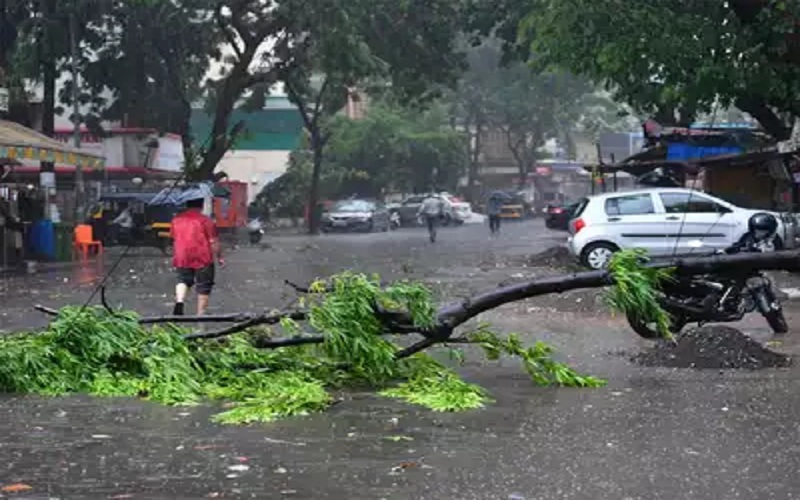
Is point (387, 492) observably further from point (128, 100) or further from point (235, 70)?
point (128, 100)

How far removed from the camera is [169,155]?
143 ft

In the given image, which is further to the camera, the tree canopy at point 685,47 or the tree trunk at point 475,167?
the tree trunk at point 475,167

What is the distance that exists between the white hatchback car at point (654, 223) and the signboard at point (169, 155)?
2404 cm

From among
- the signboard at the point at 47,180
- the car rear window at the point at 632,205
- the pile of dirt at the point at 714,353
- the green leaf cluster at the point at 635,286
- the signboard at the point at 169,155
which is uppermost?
the signboard at the point at 169,155

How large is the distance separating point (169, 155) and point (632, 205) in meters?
25.9

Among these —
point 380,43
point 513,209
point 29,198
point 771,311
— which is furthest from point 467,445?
point 513,209

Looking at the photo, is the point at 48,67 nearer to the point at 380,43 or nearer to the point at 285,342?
the point at 380,43

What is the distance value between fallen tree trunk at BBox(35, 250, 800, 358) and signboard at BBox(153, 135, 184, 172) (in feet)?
111

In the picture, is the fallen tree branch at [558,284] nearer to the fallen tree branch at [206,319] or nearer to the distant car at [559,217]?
the fallen tree branch at [206,319]

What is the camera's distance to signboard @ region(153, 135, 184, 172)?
1663 inches

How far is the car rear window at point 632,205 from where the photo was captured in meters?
21.2

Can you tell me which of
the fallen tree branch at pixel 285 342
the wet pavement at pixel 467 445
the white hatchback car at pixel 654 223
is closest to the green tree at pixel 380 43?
the white hatchback car at pixel 654 223

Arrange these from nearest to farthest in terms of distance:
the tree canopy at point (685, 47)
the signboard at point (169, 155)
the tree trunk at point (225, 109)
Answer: the tree canopy at point (685, 47)
the tree trunk at point (225, 109)
the signboard at point (169, 155)

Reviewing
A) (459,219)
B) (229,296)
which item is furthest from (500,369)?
(459,219)
